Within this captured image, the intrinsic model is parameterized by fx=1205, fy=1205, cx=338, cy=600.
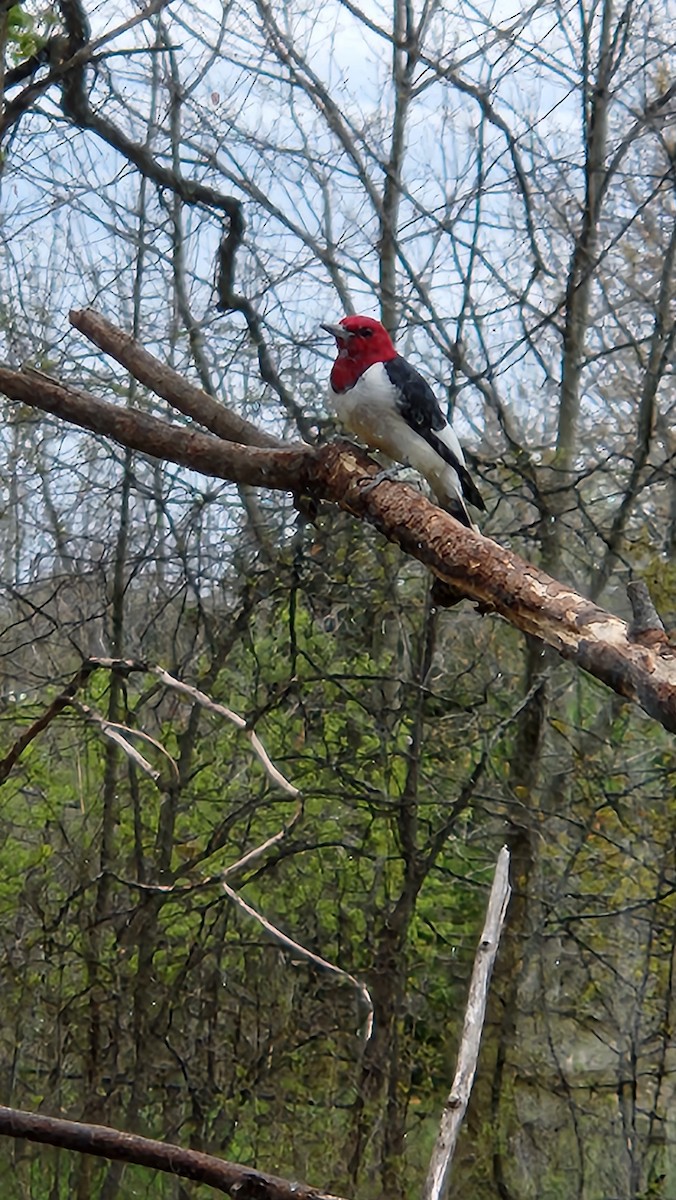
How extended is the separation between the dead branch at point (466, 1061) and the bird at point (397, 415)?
0.88m

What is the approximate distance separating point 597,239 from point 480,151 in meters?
0.30

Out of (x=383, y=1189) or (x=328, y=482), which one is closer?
(x=328, y=482)

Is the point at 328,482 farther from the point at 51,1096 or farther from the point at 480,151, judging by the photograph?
the point at 51,1096

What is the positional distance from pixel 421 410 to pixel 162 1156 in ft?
3.57

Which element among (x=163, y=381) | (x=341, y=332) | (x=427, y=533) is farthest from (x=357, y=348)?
(x=427, y=533)

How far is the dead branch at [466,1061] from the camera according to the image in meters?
0.67

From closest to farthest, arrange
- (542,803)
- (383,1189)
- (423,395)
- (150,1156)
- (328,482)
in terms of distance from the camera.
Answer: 1. (150,1156)
2. (328,482)
3. (423,395)
4. (383,1189)
5. (542,803)

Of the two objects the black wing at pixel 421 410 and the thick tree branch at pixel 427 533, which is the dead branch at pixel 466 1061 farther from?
the black wing at pixel 421 410

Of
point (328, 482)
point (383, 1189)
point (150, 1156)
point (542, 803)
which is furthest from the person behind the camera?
point (542, 803)

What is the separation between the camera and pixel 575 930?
Answer: 2500 millimetres

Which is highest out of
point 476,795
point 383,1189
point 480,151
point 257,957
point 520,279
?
point 480,151

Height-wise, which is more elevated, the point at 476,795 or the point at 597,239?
the point at 597,239

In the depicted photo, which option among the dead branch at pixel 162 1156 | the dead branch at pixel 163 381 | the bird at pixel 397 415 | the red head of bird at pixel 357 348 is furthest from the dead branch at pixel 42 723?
the red head of bird at pixel 357 348

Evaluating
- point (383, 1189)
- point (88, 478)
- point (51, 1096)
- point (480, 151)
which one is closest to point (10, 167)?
point (88, 478)
